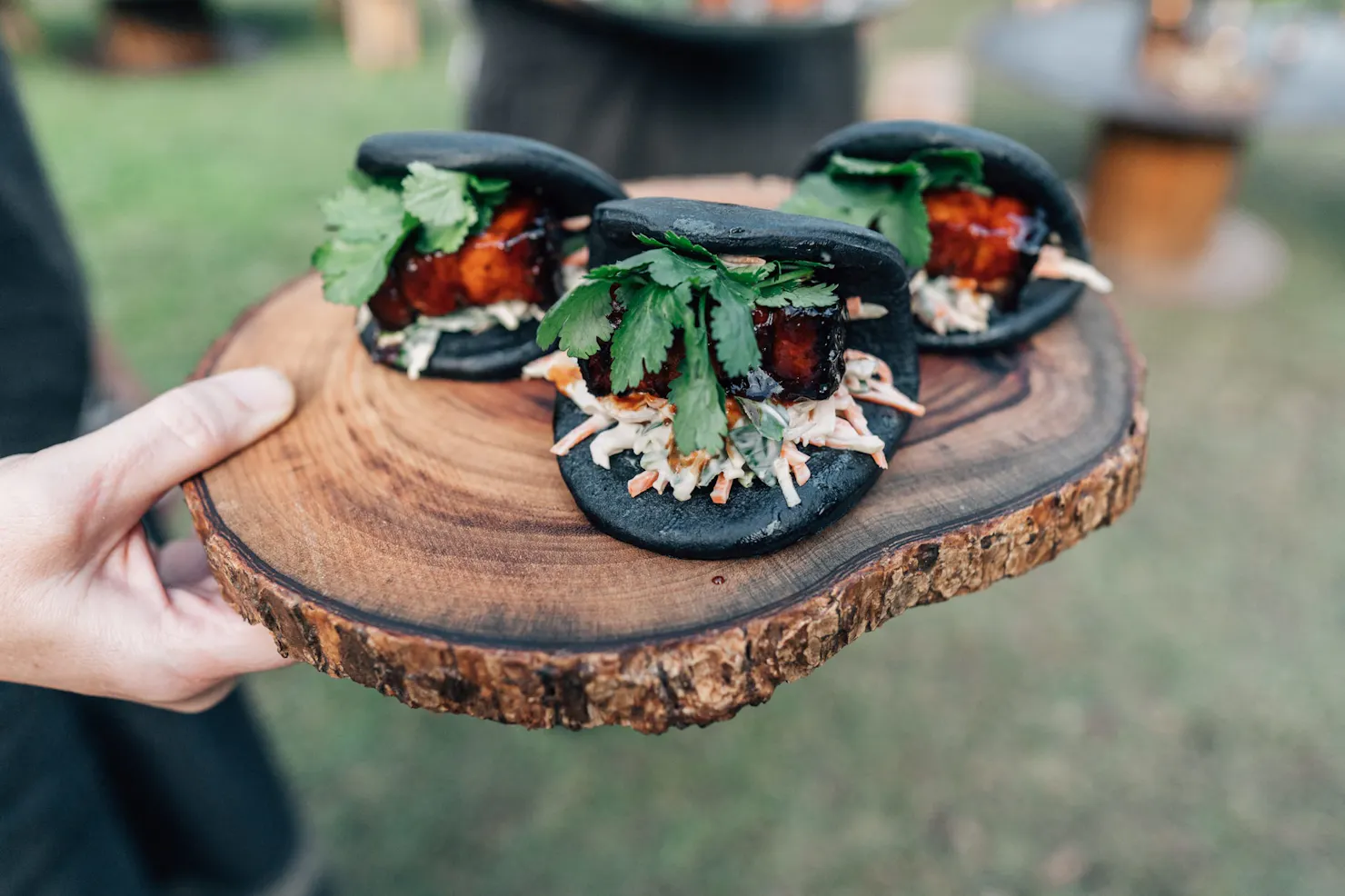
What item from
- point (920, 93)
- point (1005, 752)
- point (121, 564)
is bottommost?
point (1005, 752)

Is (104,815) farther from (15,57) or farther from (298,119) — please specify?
(15,57)

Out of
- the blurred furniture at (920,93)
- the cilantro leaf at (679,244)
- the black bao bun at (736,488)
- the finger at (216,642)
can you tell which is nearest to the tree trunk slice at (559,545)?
the black bao bun at (736,488)

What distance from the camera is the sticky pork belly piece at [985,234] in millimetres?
2039

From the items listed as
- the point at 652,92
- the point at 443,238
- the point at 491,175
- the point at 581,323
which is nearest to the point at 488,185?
the point at 491,175

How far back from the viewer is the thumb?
163 cm

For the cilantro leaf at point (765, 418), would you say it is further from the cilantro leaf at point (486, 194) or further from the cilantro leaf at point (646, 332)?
the cilantro leaf at point (486, 194)

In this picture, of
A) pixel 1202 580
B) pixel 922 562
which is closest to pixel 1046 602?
pixel 1202 580

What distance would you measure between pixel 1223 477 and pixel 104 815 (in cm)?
448

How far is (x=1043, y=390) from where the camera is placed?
1985 mm

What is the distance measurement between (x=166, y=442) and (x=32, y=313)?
55 cm

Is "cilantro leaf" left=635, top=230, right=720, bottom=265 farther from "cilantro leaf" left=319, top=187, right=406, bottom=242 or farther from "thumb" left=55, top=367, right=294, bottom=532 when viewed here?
"thumb" left=55, top=367, right=294, bottom=532

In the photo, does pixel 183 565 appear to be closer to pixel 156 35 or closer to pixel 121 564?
pixel 121 564

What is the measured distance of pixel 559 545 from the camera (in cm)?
158

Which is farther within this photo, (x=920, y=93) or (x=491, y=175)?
(x=920, y=93)
